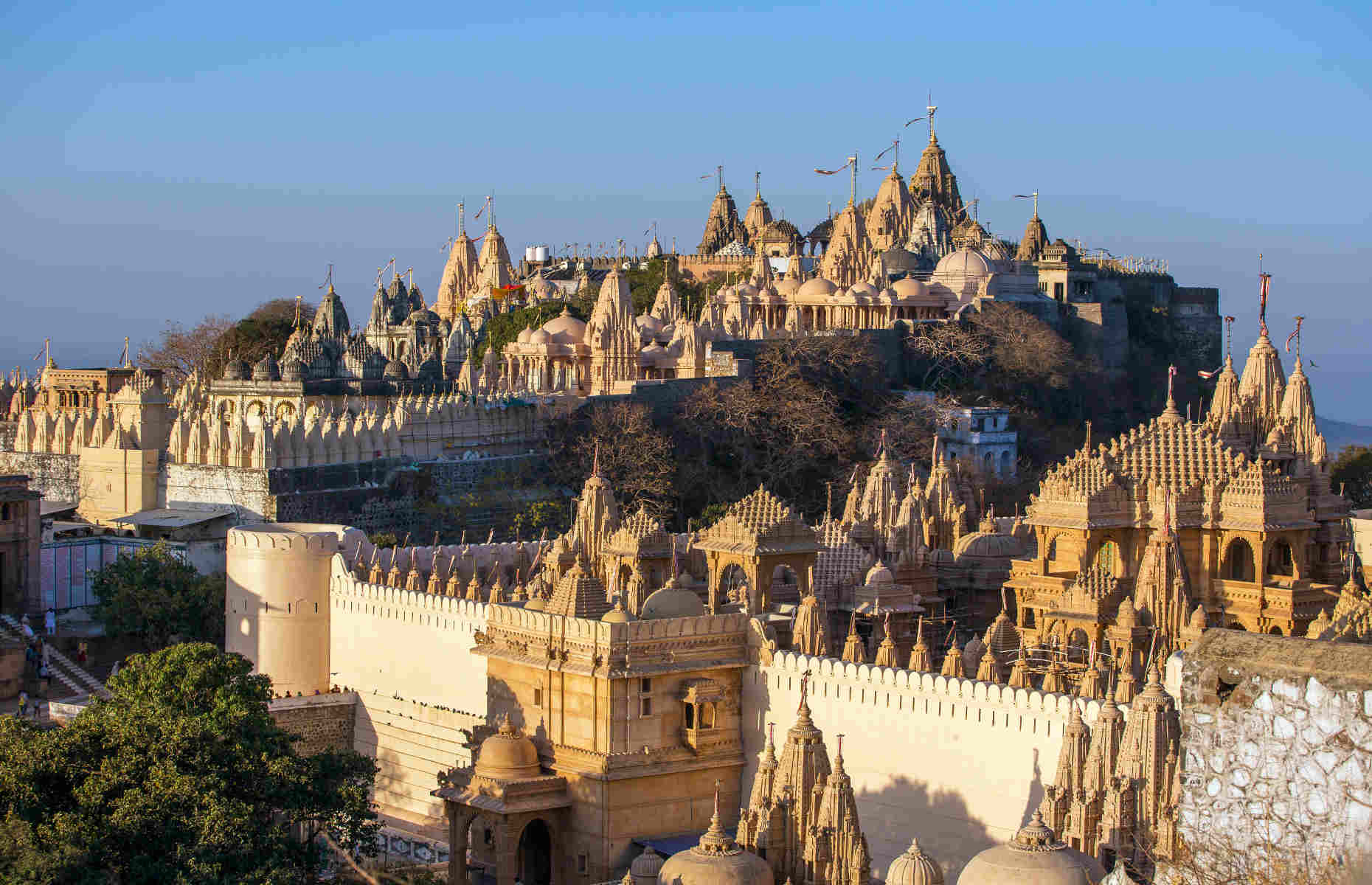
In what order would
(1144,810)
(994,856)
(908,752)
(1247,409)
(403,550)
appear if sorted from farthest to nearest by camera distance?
1. (403,550)
2. (1247,409)
3. (908,752)
4. (1144,810)
5. (994,856)

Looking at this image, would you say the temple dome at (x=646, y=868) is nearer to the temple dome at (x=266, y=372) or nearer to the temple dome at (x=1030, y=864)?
the temple dome at (x=1030, y=864)

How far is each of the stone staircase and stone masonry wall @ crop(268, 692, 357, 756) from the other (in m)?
2.96

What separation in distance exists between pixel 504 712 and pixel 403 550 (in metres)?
9.68

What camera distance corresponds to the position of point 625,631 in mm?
25000

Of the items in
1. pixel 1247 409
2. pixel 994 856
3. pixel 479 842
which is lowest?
pixel 479 842

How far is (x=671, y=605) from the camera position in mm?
26000

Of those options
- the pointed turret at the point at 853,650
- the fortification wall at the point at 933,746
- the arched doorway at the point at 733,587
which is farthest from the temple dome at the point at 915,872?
the arched doorway at the point at 733,587

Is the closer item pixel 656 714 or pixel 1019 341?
pixel 656 714

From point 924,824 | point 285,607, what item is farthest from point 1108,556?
point 285,607

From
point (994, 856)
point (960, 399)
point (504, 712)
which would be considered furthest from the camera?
point (960, 399)

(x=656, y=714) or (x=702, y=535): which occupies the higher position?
(x=702, y=535)

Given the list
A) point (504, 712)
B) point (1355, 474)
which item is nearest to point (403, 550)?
point (504, 712)

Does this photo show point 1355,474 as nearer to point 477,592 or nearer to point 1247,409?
point 1247,409

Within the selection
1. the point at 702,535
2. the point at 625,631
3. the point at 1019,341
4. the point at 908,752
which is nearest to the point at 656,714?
the point at 625,631
